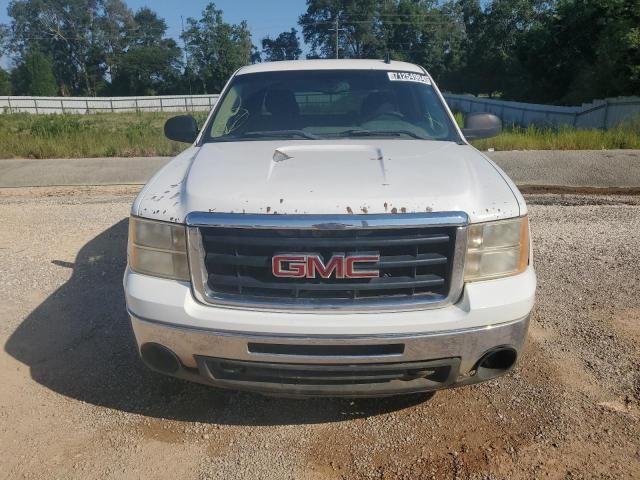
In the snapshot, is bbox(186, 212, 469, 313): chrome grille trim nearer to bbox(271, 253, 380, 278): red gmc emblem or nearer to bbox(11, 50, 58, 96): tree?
bbox(271, 253, 380, 278): red gmc emblem

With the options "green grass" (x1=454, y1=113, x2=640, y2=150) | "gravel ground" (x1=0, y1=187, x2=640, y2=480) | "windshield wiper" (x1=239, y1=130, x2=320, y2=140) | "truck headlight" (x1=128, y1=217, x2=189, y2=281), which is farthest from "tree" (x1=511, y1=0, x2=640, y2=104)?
"truck headlight" (x1=128, y1=217, x2=189, y2=281)

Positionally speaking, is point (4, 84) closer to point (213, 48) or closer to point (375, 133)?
point (213, 48)

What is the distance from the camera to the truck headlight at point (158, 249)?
2.51m

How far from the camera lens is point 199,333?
2426 millimetres

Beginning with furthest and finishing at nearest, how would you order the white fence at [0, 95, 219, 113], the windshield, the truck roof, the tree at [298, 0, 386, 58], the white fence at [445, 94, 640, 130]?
the tree at [298, 0, 386, 58] < the white fence at [0, 95, 219, 113] < the white fence at [445, 94, 640, 130] < the truck roof < the windshield

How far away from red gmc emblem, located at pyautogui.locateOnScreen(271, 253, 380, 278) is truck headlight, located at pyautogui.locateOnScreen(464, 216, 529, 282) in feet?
1.45

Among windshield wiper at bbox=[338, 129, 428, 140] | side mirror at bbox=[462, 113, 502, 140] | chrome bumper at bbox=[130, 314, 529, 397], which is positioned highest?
windshield wiper at bbox=[338, 129, 428, 140]

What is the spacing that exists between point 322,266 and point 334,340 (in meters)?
0.32

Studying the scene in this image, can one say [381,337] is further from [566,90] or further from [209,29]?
[209,29]

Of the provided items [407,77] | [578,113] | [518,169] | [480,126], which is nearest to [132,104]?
[578,113]

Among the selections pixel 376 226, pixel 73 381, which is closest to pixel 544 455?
pixel 376 226

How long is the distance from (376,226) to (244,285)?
0.65m

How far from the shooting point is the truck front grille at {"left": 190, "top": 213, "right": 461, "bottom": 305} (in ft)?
7.80

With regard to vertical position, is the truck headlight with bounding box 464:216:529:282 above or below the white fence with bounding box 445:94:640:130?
above
